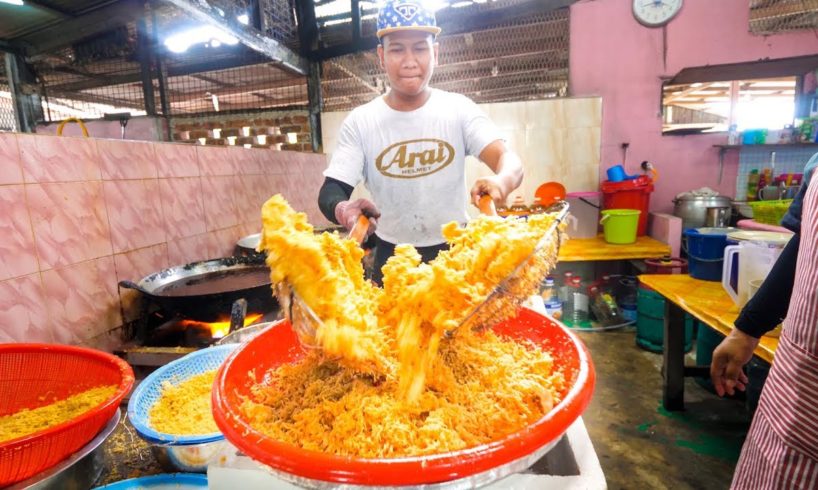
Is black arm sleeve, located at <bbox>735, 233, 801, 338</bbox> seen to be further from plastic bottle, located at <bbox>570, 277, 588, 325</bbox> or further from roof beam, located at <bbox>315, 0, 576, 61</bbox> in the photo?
roof beam, located at <bbox>315, 0, 576, 61</bbox>

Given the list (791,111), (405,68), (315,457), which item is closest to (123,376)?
(315,457)

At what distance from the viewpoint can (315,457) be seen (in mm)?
604

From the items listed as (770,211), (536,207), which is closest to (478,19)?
(536,207)

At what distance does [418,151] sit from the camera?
2.26 metres

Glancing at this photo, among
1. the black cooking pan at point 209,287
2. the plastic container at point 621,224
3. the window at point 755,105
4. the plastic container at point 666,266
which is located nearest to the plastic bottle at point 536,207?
the plastic container at point 621,224

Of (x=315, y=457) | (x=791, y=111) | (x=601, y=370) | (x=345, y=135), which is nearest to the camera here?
(x=315, y=457)

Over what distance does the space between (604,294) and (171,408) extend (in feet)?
16.0

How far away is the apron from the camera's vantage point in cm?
98

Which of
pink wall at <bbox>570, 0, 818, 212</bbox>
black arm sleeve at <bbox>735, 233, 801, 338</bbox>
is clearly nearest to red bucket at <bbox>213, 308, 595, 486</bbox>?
black arm sleeve at <bbox>735, 233, 801, 338</bbox>

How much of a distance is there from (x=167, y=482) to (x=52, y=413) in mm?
540

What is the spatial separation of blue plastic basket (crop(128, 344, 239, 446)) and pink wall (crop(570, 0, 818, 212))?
205 inches

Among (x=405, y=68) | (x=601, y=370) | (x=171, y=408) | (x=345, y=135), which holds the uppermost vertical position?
(x=405, y=68)

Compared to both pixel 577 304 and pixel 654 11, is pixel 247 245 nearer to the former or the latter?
pixel 577 304

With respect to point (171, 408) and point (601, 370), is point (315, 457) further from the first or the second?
point (601, 370)
